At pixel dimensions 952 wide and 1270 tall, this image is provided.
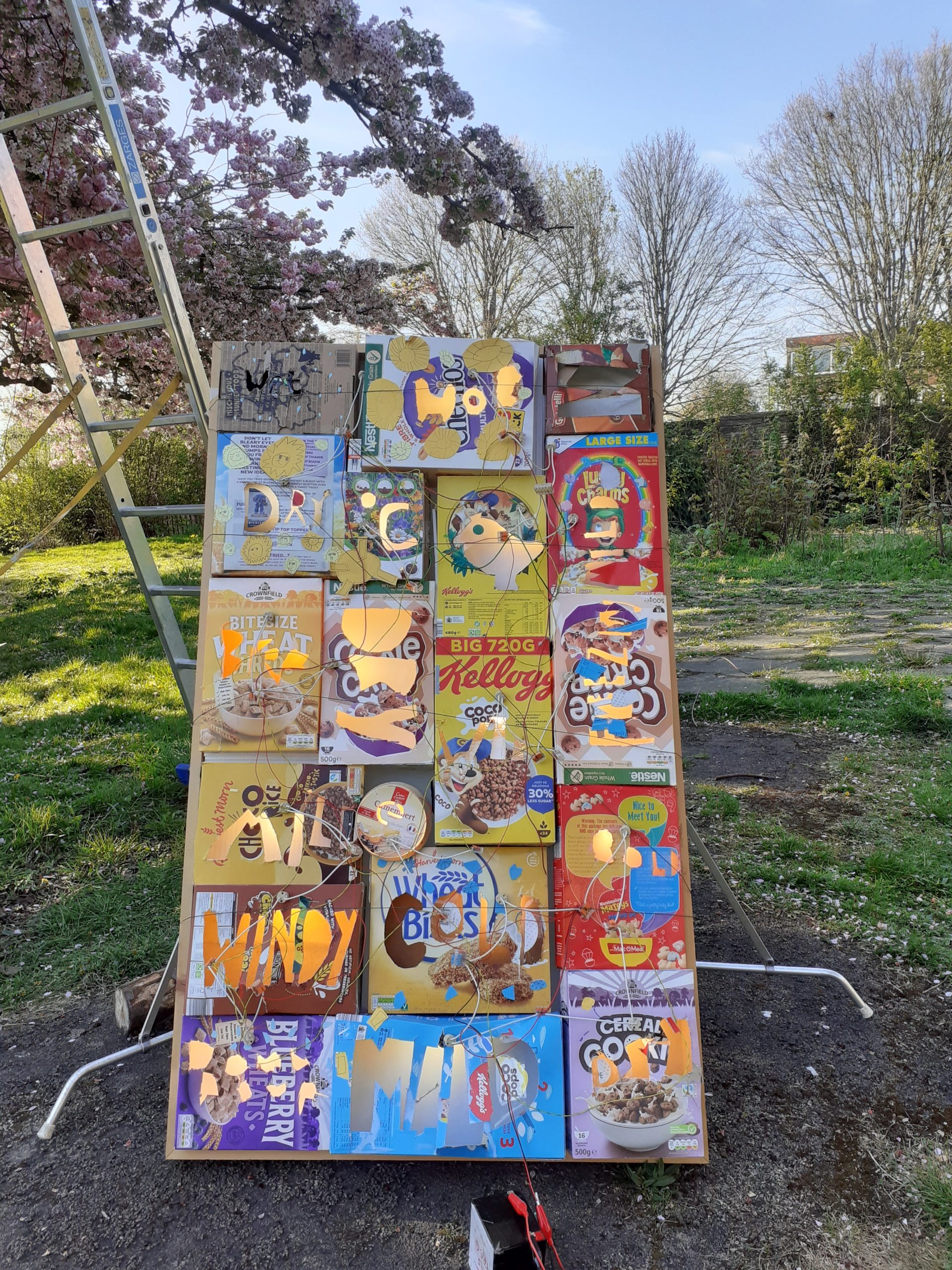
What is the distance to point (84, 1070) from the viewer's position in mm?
1892

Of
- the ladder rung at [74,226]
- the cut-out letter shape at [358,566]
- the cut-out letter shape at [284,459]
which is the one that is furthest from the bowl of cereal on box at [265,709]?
the ladder rung at [74,226]

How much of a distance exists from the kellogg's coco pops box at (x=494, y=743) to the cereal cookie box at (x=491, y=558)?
0.04 metres

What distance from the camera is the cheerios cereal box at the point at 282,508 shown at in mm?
1771

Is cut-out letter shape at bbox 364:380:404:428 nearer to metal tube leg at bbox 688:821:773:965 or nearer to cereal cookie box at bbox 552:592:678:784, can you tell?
cereal cookie box at bbox 552:592:678:784

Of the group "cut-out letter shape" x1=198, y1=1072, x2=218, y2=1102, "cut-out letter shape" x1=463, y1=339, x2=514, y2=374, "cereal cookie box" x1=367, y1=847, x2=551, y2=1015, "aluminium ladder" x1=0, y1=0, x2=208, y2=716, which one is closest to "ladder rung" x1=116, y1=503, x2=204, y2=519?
"aluminium ladder" x1=0, y1=0, x2=208, y2=716

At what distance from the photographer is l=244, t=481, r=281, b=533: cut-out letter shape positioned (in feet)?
5.83

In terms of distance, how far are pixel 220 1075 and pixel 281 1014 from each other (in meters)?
0.18

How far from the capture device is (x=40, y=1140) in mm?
1831

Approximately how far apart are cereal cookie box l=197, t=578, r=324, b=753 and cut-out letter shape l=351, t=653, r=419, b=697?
0.10 meters

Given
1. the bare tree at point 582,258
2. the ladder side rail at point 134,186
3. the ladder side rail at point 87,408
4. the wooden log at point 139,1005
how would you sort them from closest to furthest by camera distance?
1. the ladder side rail at point 134,186
2. the ladder side rail at point 87,408
3. the wooden log at point 139,1005
4. the bare tree at point 582,258

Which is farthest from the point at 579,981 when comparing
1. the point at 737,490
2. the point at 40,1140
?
the point at 737,490

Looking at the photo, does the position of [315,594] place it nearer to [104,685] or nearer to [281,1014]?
[281,1014]

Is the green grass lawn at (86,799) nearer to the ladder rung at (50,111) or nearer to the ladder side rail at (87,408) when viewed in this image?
the ladder side rail at (87,408)

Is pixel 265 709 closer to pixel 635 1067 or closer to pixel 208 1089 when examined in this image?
pixel 208 1089
